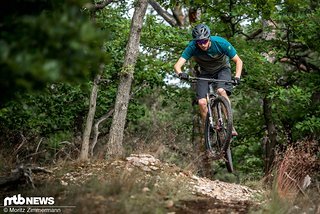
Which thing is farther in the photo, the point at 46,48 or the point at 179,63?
the point at 179,63

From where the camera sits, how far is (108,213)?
4184 millimetres

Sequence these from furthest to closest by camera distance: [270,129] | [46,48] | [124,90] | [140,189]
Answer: [270,129], [124,90], [140,189], [46,48]

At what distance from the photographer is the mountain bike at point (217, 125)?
22.3ft

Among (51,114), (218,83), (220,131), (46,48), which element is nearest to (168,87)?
(51,114)

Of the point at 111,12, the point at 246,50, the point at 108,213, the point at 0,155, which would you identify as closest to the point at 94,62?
the point at 108,213

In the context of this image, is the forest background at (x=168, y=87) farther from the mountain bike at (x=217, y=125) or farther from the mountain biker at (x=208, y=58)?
the mountain biker at (x=208, y=58)

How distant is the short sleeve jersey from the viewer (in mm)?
6875

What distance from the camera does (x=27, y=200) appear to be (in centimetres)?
487

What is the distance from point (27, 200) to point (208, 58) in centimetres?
359

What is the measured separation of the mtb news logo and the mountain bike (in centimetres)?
300

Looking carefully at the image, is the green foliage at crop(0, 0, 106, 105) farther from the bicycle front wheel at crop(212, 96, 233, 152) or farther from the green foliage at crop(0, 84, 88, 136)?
the green foliage at crop(0, 84, 88, 136)

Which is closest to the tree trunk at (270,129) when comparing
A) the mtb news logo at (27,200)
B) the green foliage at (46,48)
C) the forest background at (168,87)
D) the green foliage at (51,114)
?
the forest background at (168,87)

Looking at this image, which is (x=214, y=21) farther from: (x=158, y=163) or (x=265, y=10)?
(x=158, y=163)

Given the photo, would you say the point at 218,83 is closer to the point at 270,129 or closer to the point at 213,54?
the point at 213,54
